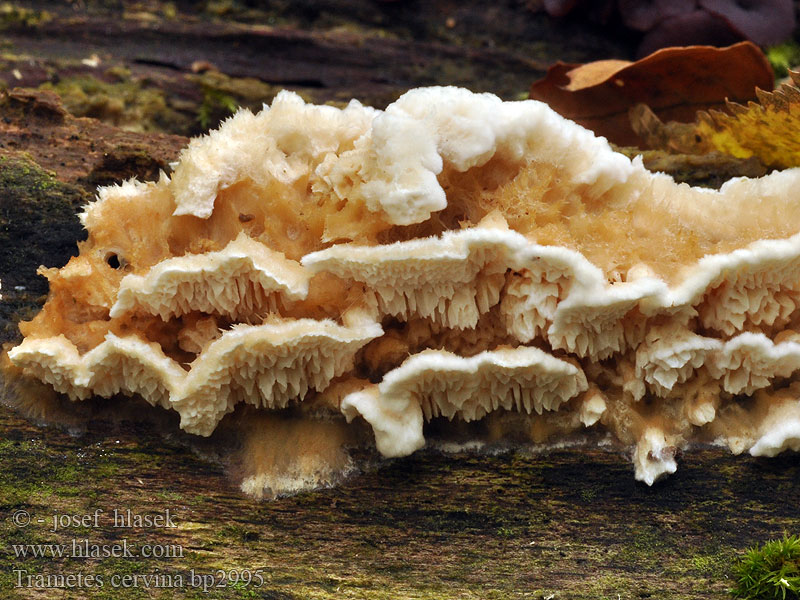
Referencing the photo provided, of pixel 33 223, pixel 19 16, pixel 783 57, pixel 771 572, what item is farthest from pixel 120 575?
pixel 783 57

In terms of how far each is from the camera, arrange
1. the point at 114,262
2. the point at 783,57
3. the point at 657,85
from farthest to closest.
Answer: the point at 783,57, the point at 657,85, the point at 114,262

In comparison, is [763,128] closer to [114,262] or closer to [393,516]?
[393,516]

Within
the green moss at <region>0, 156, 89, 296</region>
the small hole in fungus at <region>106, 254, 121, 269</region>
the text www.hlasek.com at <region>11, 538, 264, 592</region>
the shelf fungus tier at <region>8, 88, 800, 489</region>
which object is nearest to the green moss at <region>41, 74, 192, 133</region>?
the green moss at <region>0, 156, 89, 296</region>

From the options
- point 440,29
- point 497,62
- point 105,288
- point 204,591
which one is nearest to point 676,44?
point 497,62

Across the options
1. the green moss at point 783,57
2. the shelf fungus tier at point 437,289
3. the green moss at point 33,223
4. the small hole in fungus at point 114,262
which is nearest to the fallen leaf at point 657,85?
the shelf fungus tier at point 437,289

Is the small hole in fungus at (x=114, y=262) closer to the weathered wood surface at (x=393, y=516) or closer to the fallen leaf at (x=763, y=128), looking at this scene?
the weathered wood surface at (x=393, y=516)

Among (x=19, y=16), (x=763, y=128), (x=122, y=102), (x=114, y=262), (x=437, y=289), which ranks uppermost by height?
(x=19, y=16)
